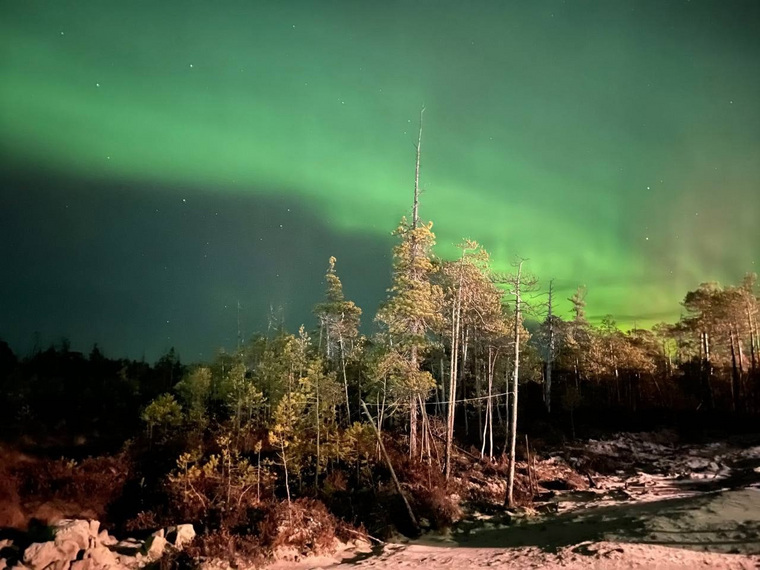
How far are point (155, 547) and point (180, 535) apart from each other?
3.13 feet

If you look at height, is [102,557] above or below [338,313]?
below

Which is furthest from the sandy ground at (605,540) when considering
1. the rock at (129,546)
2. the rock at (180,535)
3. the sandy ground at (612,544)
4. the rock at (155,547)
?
the rock at (129,546)

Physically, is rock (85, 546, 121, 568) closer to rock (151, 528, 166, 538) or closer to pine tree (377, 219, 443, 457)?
rock (151, 528, 166, 538)

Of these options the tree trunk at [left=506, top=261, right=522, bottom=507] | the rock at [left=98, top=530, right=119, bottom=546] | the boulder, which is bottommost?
the rock at [left=98, top=530, right=119, bottom=546]

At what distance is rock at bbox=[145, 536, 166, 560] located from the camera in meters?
15.0

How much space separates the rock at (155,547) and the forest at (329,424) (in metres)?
1.11

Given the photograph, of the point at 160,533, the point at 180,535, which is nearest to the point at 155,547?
the point at 160,533

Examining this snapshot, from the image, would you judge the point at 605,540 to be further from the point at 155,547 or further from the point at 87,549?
the point at 87,549

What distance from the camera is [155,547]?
49.9 feet

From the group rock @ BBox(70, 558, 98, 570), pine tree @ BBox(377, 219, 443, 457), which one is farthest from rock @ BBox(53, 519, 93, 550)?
pine tree @ BBox(377, 219, 443, 457)

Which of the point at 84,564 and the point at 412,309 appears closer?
the point at 84,564

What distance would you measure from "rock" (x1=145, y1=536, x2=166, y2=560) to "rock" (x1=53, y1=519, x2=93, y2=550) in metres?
1.75

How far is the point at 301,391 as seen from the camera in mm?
23656

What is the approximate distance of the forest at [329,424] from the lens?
19.2 metres
